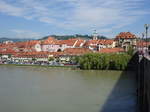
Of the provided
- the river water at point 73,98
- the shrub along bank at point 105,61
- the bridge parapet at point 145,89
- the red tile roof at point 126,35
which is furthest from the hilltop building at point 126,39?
the bridge parapet at point 145,89

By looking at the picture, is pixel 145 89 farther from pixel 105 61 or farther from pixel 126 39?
pixel 126 39

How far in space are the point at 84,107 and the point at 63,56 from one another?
101 ft

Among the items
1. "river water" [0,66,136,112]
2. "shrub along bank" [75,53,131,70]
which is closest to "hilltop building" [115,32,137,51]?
"shrub along bank" [75,53,131,70]

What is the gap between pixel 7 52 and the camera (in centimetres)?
5212

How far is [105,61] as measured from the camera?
30.7m

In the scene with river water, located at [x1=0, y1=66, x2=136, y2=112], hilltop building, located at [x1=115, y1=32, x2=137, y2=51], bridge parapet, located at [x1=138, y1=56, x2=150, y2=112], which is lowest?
river water, located at [x1=0, y1=66, x2=136, y2=112]

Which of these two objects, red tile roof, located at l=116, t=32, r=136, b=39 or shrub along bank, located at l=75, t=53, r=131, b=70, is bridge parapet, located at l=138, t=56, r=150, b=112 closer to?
shrub along bank, located at l=75, t=53, r=131, b=70

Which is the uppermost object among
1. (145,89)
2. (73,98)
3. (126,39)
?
(126,39)

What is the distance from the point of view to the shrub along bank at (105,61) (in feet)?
97.3

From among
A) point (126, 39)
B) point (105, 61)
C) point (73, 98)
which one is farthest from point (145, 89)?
point (126, 39)

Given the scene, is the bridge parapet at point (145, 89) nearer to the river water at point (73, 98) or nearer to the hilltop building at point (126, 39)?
the river water at point (73, 98)

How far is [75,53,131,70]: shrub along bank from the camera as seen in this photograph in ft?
97.3

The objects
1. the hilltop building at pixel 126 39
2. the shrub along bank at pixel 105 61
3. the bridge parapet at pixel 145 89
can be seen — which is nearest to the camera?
the bridge parapet at pixel 145 89

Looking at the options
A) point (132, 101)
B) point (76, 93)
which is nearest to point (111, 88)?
point (76, 93)
